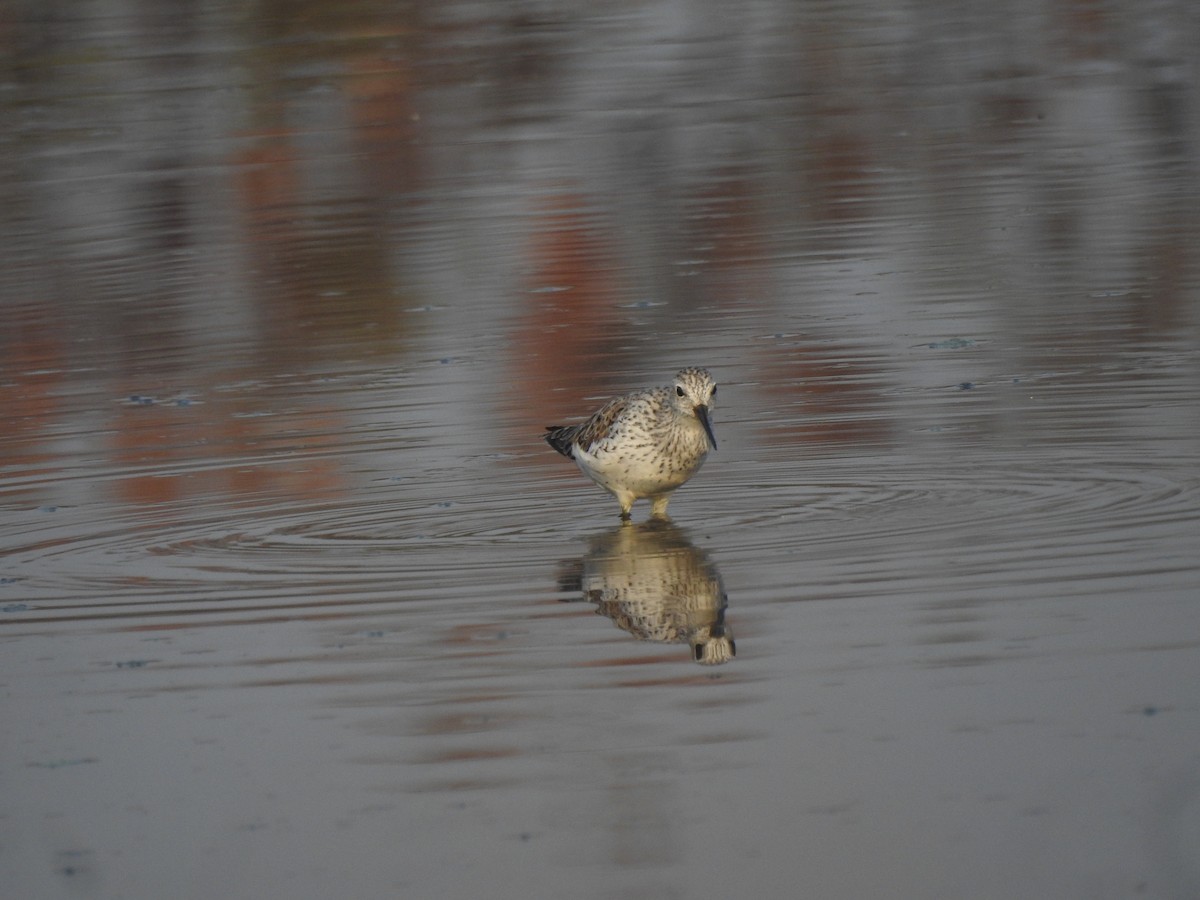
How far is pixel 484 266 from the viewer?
1606cm

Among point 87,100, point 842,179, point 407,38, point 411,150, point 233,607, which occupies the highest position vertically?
point 407,38

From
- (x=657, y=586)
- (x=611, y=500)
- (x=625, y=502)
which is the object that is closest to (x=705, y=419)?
(x=625, y=502)

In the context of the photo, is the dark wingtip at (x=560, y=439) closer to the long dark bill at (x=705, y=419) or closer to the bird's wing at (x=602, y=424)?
the bird's wing at (x=602, y=424)

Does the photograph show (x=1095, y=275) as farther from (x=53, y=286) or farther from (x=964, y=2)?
(x=964, y=2)

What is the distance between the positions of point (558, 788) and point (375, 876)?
0.64 metres

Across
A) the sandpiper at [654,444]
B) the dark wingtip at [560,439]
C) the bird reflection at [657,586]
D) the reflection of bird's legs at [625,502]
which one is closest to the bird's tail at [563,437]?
the dark wingtip at [560,439]

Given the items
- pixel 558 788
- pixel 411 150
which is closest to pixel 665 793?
pixel 558 788

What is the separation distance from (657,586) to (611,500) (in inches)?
81.6

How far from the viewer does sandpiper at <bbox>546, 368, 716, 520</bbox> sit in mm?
9508

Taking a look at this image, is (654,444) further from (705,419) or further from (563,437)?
(563,437)

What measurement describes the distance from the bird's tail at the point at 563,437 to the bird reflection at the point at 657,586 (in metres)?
0.78

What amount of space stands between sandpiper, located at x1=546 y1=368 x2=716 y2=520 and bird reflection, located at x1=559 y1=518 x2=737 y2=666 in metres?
0.19

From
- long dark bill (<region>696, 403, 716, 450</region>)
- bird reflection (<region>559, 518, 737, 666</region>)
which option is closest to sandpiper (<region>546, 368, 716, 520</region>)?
long dark bill (<region>696, 403, 716, 450</region>)

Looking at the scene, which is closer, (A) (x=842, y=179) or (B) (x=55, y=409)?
(B) (x=55, y=409)
